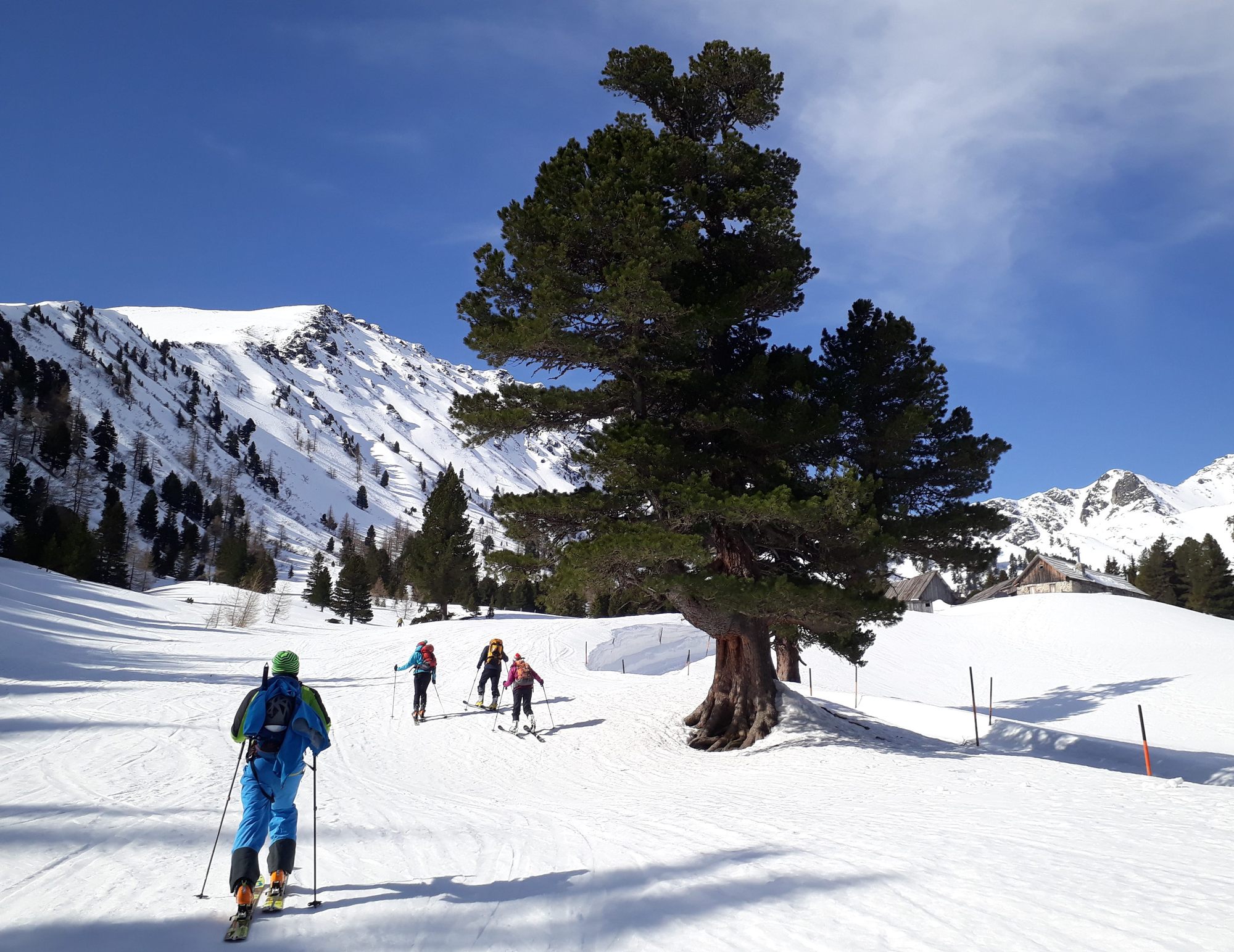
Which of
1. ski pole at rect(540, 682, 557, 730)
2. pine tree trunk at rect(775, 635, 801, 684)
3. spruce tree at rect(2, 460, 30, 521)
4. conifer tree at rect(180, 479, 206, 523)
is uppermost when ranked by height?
conifer tree at rect(180, 479, 206, 523)

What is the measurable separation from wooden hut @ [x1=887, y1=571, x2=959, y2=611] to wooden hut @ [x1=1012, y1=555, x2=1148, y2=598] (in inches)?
238

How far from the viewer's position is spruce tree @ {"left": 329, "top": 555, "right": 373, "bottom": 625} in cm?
6794

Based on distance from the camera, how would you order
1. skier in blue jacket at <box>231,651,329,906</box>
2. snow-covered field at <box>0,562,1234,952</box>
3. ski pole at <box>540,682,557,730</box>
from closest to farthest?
snow-covered field at <box>0,562,1234,952</box>
skier in blue jacket at <box>231,651,329,906</box>
ski pole at <box>540,682,557,730</box>

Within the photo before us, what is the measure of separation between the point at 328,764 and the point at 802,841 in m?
9.01

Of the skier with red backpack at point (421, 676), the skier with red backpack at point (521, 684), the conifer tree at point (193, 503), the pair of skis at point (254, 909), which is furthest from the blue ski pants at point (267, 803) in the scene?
the conifer tree at point (193, 503)

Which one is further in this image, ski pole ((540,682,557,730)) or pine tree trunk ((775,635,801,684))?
pine tree trunk ((775,635,801,684))

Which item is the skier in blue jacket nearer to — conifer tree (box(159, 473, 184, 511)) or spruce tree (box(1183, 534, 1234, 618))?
spruce tree (box(1183, 534, 1234, 618))

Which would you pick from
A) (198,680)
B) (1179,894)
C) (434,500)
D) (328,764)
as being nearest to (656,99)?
(328,764)

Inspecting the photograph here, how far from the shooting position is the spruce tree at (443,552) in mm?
49844

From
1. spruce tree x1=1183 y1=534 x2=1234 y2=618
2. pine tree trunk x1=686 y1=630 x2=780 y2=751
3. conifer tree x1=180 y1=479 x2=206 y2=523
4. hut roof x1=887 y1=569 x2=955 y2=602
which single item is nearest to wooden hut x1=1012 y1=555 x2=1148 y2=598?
spruce tree x1=1183 y1=534 x2=1234 y2=618

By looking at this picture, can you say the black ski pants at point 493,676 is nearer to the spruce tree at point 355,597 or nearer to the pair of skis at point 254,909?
the pair of skis at point 254,909

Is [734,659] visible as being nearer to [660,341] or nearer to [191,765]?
[660,341]

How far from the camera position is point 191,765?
1098 cm

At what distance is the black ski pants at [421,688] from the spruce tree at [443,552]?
3169 cm
